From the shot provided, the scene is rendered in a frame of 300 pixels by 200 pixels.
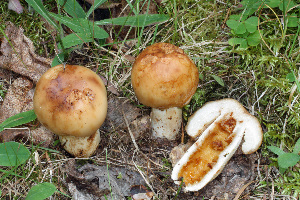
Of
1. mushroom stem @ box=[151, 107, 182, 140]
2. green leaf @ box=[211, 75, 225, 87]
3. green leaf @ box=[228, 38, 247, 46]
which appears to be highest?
green leaf @ box=[228, 38, 247, 46]

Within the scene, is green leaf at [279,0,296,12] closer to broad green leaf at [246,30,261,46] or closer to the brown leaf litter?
broad green leaf at [246,30,261,46]

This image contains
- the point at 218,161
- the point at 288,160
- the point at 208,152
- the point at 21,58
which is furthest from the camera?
the point at 21,58

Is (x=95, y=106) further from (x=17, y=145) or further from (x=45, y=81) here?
(x=17, y=145)

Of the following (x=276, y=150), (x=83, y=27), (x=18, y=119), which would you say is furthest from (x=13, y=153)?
(x=276, y=150)

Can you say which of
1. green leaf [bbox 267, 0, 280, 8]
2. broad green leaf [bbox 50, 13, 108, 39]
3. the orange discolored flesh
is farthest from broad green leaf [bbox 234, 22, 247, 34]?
broad green leaf [bbox 50, 13, 108, 39]

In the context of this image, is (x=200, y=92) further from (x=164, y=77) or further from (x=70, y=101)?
(x=70, y=101)

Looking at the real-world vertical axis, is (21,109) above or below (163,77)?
below

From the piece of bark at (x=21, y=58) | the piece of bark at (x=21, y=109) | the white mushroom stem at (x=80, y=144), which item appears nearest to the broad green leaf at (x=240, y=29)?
the white mushroom stem at (x=80, y=144)
